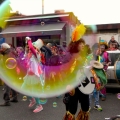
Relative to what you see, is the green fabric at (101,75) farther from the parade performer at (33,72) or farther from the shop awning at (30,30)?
the shop awning at (30,30)

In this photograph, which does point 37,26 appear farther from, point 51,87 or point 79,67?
point 79,67

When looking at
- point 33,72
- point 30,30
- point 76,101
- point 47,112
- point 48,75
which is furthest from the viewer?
point 30,30

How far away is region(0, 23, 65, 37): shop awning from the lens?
1223 cm

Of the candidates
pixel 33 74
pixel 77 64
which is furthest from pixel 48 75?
pixel 77 64

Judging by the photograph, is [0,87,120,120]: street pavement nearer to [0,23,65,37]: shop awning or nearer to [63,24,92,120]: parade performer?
[63,24,92,120]: parade performer

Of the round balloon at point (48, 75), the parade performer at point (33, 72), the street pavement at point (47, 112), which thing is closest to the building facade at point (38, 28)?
the round balloon at point (48, 75)

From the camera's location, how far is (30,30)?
12625 mm

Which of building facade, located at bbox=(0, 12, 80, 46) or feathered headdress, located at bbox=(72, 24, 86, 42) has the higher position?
feathered headdress, located at bbox=(72, 24, 86, 42)

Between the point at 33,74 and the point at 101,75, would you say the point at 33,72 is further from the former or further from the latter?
the point at 101,75

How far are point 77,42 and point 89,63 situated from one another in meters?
0.38

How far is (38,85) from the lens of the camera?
17.8ft

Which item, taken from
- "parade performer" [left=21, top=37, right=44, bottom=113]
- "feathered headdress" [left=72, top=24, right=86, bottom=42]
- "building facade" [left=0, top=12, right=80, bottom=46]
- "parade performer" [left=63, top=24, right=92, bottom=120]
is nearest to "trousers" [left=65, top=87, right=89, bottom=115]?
"parade performer" [left=63, top=24, right=92, bottom=120]

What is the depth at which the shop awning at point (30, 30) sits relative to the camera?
12227 mm

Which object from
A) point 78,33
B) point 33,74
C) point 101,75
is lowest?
point 33,74
